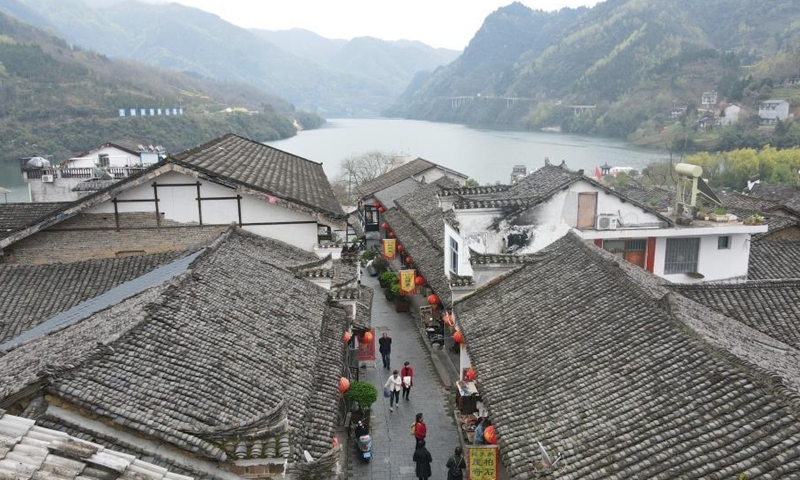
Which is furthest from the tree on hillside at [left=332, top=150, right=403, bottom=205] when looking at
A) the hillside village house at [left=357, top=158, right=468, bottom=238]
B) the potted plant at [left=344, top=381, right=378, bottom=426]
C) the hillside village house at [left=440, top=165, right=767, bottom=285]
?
the potted plant at [left=344, top=381, right=378, bottom=426]

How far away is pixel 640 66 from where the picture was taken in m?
136

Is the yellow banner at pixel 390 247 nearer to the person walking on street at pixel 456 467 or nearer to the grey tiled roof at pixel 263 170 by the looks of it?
the grey tiled roof at pixel 263 170

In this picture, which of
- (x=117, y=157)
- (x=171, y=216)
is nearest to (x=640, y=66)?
(x=117, y=157)

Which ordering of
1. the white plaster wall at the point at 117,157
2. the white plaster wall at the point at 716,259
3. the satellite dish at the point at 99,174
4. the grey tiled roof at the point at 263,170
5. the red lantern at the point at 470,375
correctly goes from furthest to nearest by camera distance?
1. the white plaster wall at the point at 117,157
2. the satellite dish at the point at 99,174
3. the white plaster wall at the point at 716,259
4. the grey tiled roof at the point at 263,170
5. the red lantern at the point at 470,375

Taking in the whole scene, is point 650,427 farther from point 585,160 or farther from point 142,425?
point 585,160

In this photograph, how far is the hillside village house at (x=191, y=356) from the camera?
283 inches

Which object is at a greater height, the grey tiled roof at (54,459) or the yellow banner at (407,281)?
the grey tiled roof at (54,459)

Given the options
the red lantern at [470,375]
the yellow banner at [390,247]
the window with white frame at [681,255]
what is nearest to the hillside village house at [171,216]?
the red lantern at [470,375]

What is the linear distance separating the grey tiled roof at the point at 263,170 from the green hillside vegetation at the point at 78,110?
2396 inches

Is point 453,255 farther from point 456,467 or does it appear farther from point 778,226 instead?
point 778,226

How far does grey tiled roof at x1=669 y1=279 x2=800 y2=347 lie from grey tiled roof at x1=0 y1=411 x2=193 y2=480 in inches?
488

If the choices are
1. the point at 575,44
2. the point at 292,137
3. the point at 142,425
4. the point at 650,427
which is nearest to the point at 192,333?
the point at 142,425

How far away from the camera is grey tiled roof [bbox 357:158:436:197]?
4069 centimetres

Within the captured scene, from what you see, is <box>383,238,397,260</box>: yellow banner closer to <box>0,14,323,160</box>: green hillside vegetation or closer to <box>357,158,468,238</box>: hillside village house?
<box>357,158,468,238</box>: hillside village house
